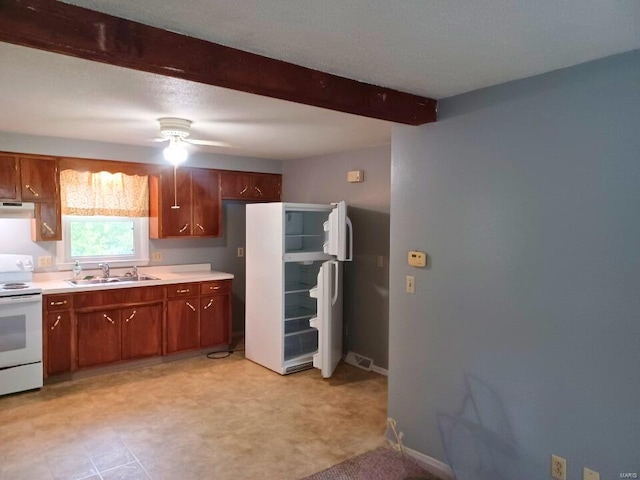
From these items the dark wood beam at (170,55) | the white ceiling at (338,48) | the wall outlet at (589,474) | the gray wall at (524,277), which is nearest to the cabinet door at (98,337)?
the white ceiling at (338,48)

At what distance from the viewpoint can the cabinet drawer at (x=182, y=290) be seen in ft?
15.2

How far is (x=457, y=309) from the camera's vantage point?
102 inches

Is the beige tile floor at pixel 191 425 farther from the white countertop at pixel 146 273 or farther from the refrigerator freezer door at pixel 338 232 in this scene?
the refrigerator freezer door at pixel 338 232

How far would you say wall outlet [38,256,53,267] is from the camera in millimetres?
4352

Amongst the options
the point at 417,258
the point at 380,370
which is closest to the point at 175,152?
the point at 417,258

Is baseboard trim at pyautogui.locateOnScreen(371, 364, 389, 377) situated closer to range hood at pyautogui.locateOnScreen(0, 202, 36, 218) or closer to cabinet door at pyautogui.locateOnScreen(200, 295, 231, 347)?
cabinet door at pyautogui.locateOnScreen(200, 295, 231, 347)

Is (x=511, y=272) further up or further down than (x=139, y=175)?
further down

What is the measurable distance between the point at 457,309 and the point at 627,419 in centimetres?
93

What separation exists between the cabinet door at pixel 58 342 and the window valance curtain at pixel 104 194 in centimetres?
105

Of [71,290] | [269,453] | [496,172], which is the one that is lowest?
[269,453]

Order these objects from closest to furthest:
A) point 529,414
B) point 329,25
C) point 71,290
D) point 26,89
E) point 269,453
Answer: point 329,25
point 529,414
point 26,89
point 269,453
point 71,290

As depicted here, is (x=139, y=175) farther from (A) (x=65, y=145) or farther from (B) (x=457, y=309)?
(B) (x=457, y=309)

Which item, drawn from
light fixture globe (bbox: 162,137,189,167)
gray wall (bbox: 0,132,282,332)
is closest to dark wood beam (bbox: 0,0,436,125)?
light fixture globe (bbox: 162,137,189,167)

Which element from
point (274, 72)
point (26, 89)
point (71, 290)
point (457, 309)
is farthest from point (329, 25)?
point (71, 290)
